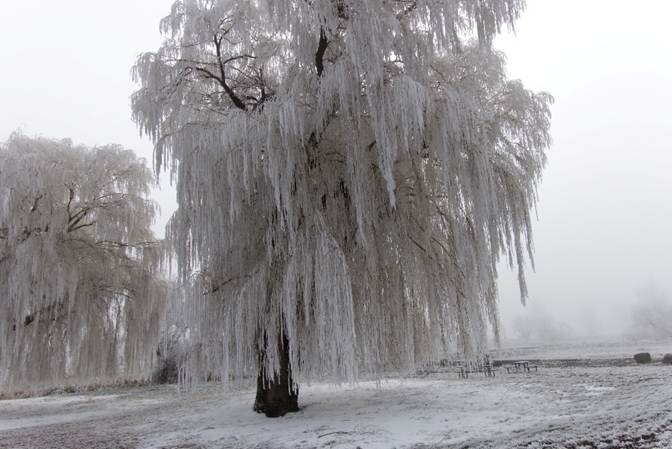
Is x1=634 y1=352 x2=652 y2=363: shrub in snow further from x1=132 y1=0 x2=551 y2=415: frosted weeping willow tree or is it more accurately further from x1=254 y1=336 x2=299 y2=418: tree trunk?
x1=254 y1=336 x2=299 y2=418: tree trunk

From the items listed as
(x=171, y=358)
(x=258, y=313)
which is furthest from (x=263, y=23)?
(x=171, y=358)

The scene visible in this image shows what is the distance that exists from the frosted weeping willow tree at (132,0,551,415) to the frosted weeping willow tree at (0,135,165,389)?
159 inches

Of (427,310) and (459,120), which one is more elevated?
(459,120)

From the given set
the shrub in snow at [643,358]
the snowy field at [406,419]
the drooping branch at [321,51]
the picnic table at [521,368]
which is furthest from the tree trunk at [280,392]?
the shrub in snow at [643,358]

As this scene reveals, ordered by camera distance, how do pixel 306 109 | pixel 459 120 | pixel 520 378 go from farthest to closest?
1. pixel 520 378
2. pixel 306 109
3. pixel 459 120

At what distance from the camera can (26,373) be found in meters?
10.2

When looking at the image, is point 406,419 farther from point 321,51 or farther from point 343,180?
point 321,51

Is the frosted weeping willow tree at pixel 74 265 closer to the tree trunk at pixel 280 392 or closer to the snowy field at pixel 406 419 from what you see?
the snowy field at pixel 406 419

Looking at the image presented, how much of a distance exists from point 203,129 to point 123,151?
5615 mm

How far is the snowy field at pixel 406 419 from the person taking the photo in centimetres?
509

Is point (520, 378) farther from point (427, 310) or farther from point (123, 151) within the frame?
point (123, 151)

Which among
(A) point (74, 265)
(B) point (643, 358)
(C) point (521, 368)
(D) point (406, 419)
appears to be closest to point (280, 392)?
(D) point (406, 419)

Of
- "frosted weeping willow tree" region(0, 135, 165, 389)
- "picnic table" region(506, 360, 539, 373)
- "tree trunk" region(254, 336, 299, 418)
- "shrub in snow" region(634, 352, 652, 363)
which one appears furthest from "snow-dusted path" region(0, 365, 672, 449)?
"shrub in snow" region(634, 352, 652, 363)

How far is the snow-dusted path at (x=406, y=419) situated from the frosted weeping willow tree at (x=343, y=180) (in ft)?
2.62
